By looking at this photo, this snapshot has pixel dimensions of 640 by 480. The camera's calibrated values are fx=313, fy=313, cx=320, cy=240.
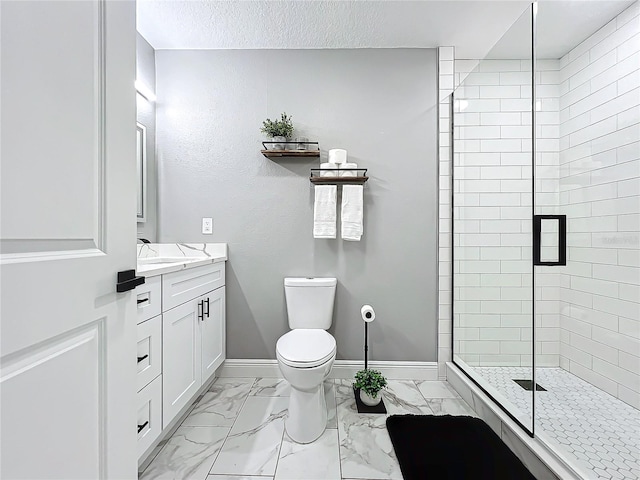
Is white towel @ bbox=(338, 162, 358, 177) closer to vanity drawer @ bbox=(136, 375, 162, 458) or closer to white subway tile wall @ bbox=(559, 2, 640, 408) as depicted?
white subway tile wall @ bbox=(559, 2, 640, 408)

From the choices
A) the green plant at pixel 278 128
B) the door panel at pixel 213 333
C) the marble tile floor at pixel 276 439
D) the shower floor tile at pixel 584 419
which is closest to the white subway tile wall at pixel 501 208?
the shower floor tile at pixel 584 419

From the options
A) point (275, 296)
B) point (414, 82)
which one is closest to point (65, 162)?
point (275, 296)

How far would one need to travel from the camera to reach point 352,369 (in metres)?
2.25

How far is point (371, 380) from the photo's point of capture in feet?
6.16

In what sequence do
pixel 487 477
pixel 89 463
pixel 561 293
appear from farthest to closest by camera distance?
1. pixel 561 293
2. pixel 487 477
3. pixel 89 463

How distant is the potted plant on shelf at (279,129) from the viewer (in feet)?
7.05

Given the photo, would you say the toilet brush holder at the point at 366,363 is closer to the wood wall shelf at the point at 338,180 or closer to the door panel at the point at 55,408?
the wood wall shelf at the point at 338,180

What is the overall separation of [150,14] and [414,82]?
1.76 m

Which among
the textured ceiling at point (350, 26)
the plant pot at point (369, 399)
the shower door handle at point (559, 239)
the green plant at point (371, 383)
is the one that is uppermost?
the textured ceiling at point (350, 26)

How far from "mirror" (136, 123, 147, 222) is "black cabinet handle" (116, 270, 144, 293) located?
144 centimetres

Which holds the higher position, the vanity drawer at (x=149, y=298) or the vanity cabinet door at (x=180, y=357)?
the vanity drawer at (x=149, y=298)

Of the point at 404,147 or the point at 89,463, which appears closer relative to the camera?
the point at 89,463

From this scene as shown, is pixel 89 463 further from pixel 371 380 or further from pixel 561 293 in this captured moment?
pixel 561 293

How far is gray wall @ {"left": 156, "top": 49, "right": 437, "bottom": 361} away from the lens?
2246 mm
